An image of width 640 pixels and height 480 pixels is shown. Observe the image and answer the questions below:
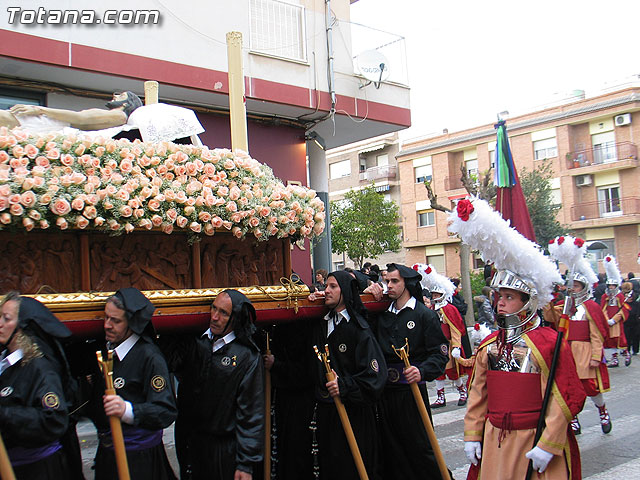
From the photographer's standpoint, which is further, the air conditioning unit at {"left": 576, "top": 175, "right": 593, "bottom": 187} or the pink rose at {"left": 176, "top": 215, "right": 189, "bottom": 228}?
the air conditioning unit at {"left": 576, "top": 175, "right": 593, "bottom": 187}

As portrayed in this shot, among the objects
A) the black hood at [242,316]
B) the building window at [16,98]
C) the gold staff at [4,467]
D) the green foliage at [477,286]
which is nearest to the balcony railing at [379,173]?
the green foliage at [477,286]

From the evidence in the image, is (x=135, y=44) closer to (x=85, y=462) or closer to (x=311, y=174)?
(x=311, y=174)

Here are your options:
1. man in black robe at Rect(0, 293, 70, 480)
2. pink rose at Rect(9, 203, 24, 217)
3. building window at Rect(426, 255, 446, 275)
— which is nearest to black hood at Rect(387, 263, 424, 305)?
man in black robe at Rect(0, 293, 70, 480)

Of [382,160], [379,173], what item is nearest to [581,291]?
[379,173]

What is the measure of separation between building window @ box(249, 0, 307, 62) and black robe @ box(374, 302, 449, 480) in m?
6.67

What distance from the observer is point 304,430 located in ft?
16.7

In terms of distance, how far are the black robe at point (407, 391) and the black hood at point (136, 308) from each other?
2446mm

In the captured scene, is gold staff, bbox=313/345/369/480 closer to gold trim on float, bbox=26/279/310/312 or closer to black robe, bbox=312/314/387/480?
black robe, bbox=312/314/387/480

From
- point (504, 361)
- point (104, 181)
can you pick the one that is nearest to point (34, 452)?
point (104, 181)

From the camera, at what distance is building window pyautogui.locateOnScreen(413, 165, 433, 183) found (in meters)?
38.5

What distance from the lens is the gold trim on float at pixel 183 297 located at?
3508 millimetres

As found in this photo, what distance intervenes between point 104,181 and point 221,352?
1339mm

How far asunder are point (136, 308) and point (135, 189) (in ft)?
2.55

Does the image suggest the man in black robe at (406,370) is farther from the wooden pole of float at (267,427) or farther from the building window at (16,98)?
the building window at (16,98)
